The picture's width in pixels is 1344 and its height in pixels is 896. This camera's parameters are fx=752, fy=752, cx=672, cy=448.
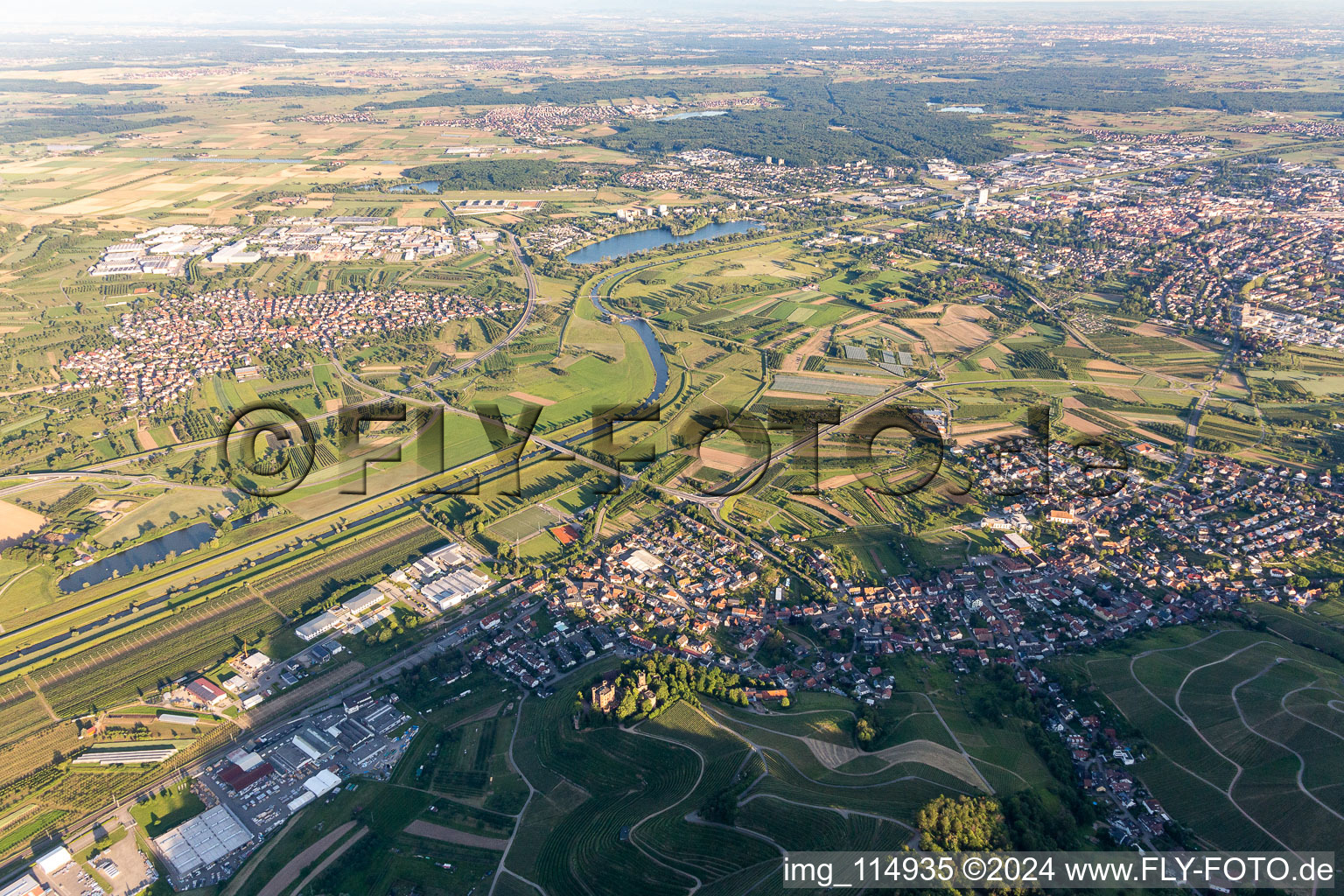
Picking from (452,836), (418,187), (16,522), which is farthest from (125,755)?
(418,187)

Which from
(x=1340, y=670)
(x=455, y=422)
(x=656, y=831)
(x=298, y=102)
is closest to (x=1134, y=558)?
(x=1340, y=670)

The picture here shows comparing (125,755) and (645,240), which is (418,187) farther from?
(125,755)

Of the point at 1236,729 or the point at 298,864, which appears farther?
the point at 1236,729

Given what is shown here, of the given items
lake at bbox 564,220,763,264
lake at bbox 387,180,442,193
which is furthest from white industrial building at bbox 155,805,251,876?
lake at bbox 387,180,442,193

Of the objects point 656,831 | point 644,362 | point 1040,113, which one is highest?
point 1040,113

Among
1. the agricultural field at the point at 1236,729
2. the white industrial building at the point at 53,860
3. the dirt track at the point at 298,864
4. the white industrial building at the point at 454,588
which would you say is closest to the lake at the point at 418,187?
the white industrial building at the point at 454,588

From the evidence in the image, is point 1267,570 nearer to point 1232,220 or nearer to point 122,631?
point 122,631

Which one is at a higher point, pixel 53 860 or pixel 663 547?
pixel 663 547
